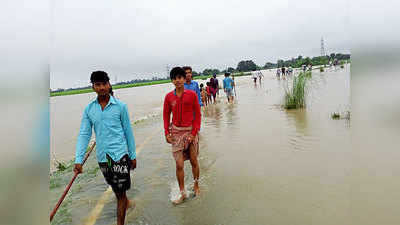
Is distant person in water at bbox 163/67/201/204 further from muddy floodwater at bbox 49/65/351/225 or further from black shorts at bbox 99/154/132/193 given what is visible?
black shorts at bbox 99/154/132/193

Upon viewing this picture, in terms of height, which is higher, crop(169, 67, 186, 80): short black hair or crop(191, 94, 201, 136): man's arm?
crop(169, 67, 186, 80): short black hair

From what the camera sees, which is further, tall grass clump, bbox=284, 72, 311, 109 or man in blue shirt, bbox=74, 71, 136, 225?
tall grass clump, bbox=284, 72, 311, 109

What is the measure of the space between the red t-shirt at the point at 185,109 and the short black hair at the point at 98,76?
3.14ft

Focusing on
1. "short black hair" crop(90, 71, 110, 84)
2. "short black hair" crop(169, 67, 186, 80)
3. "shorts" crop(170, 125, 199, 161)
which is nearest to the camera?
"short black hair" crop(90, 71, 110, 84)

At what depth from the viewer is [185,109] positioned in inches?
138

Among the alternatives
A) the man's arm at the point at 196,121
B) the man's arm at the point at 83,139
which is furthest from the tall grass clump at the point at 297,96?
the man's arm at the point at 83,139

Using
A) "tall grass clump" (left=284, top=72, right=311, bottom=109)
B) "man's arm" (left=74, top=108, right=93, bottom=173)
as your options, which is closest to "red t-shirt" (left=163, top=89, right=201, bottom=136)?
"man's arm" (left=74, top=108, right=93, bottom=173)

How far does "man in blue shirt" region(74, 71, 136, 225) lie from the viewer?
272cm

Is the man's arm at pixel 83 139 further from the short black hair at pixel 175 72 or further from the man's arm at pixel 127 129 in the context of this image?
the short black hair at pixel 175 72

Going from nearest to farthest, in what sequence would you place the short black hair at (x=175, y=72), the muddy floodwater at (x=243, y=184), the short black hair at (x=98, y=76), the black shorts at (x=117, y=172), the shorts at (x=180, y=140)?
the short black hair at (x=98, y=76) → the black shorts at (x=117, y=172) → the muddy floodwater at (x=243, y=184) → the short black hair at (x=175, y=72) → the shorts at (x=180, y=140)

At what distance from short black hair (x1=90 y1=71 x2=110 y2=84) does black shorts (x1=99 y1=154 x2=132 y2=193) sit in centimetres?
77

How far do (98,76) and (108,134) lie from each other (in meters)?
0.58

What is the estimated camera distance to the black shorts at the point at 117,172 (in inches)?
109
